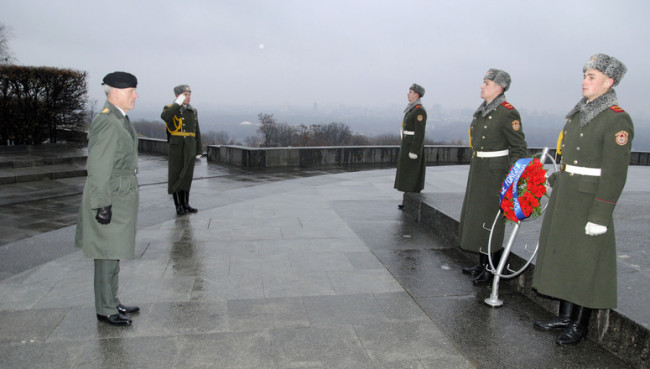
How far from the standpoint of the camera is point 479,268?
4.87 m

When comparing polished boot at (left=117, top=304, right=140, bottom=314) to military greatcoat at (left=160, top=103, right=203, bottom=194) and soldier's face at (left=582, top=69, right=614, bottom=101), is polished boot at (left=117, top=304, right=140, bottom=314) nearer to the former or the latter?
military greatcoat at (left=160, top=103, right=203, bottom=194)

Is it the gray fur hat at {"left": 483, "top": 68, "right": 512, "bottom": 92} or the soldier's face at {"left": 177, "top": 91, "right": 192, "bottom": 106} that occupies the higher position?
the gray fur hat at {"left": 483, "top": 68, "right": 512, "bottom": 92}

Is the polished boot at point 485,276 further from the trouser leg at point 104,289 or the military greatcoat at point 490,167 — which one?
the trouser leg at point 104,289

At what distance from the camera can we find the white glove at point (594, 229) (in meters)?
3.18

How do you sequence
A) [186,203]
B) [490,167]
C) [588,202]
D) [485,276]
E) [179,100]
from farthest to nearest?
[186,203], [179,100], [485,276], [490,167], [588,202]

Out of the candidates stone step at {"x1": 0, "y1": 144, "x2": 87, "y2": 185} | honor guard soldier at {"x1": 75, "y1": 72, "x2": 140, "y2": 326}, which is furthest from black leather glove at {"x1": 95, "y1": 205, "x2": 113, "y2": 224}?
stone step at {"x1": 0, "y1": 144, "x2": 87, "y2": 185}

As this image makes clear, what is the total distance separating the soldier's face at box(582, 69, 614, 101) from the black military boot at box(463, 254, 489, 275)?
199 cm

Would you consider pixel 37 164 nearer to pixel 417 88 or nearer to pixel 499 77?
pixel 417 88

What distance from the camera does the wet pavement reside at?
3264mm

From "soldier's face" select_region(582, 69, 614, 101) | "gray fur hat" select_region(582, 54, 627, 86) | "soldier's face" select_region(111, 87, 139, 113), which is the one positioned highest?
"gray fur hat" select_region(582, 54, 627, 86)

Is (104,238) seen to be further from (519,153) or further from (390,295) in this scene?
(519,153)

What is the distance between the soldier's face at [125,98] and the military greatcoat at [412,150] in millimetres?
4976

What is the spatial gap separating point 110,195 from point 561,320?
356 cm

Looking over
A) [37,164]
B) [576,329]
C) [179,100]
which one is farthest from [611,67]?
[37,164]
